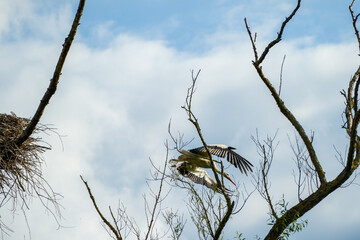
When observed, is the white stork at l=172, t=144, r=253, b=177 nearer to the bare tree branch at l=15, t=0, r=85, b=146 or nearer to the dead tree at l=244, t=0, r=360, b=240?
the dead tree at l=244, t=0, r=360, b=240

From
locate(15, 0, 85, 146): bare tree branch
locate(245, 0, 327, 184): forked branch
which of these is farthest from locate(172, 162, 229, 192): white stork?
locate(15, 0, 85, 146): bare tree branch

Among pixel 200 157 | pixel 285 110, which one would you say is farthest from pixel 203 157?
pixel 285 110

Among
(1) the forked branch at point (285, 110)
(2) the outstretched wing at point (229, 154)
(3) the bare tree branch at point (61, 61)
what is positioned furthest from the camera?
(2) the outstretched wing at point (229, 154)

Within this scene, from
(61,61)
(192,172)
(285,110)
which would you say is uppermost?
(192,172)

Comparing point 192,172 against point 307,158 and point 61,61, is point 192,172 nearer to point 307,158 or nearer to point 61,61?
point 307,158

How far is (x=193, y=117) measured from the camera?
5.46m

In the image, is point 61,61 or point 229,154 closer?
point 61,61

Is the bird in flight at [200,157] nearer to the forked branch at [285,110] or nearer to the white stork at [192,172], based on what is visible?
the white stork at [192,172]

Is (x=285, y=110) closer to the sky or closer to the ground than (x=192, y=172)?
closer to the ground

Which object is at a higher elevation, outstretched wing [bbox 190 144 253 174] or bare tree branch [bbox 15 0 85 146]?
outstretched wing [bbox 190 144 253 174]

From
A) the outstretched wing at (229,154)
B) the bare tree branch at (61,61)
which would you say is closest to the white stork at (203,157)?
the outstretched wing at (229,154)

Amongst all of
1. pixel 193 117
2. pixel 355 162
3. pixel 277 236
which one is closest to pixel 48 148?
pixel 193 117

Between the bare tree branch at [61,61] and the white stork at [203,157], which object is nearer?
the bare tree branch at [61,61]

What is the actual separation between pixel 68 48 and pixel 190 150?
4477 mm
